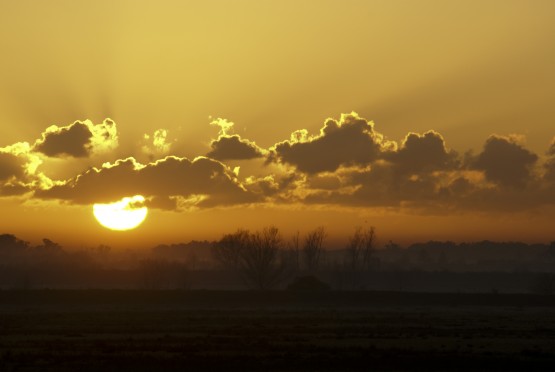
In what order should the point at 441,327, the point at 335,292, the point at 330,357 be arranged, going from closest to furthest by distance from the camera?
the point at 330,357, the point at 441,327, the point at 335,292

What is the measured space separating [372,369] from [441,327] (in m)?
33.9

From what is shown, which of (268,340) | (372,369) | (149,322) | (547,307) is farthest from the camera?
(547,307)

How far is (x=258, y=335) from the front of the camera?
63.3m

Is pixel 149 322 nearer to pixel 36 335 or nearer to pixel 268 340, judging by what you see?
pixel 36 335

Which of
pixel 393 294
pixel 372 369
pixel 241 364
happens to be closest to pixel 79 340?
pixel 241 364

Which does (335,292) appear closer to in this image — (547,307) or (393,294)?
(393,294)

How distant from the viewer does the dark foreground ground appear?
4481cm

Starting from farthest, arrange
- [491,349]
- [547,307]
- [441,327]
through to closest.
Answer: [547,307] < [441,327] < [491,349]

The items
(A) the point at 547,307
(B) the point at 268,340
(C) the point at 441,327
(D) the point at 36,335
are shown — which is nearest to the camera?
(B) the point at 268,340

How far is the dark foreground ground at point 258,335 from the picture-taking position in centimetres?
4481

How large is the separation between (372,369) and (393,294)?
84985mm

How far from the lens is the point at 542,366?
43.4 m

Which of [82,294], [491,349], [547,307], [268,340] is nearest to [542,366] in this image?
[491,349]

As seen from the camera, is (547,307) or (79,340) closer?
(79,340)
